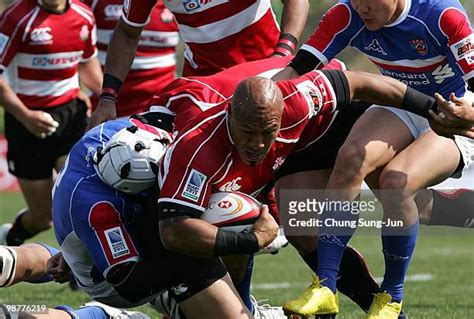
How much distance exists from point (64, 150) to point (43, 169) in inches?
10.9

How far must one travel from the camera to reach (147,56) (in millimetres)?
9641

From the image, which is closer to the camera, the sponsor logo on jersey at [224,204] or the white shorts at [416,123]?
the sponsor logo on jersey at [224,204]

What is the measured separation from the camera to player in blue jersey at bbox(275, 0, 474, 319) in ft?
17.7

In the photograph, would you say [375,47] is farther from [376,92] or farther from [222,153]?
[222,153]

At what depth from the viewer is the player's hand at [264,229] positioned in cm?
488

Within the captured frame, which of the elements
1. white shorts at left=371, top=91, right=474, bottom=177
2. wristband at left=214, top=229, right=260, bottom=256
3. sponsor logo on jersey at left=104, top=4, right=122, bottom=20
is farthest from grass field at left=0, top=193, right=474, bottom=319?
sponsor logo on jersey at left=104, top=4, right=122, bottom=20

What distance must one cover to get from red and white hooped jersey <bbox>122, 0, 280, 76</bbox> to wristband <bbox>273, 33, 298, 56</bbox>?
25cm

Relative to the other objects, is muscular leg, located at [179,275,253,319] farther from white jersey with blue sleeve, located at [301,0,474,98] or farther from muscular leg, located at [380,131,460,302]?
white jersey with blue sleeve, located at [301,0,474,98]

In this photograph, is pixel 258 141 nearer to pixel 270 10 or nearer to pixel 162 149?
pixel 162 149

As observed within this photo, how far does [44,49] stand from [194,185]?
4.74m

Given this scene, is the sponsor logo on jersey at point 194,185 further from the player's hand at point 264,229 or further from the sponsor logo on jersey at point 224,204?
the player's hand at point 264,229

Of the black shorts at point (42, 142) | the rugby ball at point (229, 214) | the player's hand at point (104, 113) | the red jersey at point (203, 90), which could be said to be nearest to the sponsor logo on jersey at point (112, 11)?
the black shorts at point (42, 142)

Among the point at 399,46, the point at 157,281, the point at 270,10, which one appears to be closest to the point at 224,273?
the point at 157,281

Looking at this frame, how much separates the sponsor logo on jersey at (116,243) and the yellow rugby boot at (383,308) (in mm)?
1311
